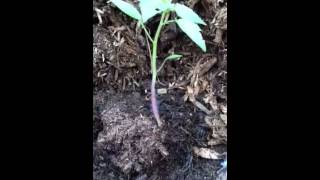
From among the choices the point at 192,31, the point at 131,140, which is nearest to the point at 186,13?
the point at 192,31

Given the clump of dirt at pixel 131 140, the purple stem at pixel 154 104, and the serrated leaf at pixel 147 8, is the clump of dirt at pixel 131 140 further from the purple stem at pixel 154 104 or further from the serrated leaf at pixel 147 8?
the serrated leaf at pixel 147 8

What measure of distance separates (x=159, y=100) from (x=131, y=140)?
126mm

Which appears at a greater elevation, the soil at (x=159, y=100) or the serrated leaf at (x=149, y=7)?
the serrated leaf at (x=149, y=7)

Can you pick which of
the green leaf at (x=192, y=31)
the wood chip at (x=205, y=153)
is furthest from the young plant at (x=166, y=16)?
the wood chip at (x=205, y=153)

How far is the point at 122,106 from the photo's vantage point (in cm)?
99

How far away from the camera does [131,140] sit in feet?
3.10

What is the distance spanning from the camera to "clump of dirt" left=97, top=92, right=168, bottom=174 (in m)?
0.93

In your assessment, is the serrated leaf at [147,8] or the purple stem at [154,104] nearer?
the serrated leaf at [147,8]

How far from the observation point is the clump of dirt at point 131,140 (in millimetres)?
927

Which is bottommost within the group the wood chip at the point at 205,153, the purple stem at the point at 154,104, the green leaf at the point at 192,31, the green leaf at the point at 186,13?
the wood chip at the point at 205,153

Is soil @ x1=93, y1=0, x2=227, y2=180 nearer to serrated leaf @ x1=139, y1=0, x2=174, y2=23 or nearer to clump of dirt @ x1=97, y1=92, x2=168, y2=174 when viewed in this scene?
clump of dirt @ x1=97, y1=92, x2=168, y2=174

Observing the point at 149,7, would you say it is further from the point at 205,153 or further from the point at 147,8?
the point at 205,153

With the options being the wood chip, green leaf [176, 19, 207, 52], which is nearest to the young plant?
green leaf [176, 19, 207, 52]
